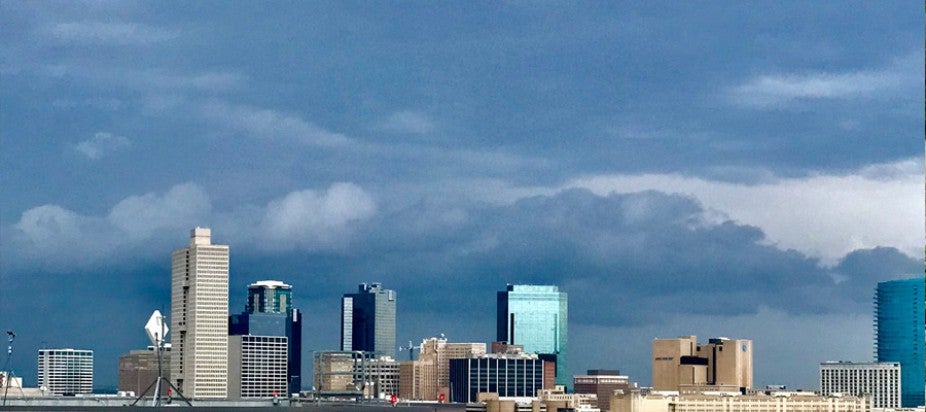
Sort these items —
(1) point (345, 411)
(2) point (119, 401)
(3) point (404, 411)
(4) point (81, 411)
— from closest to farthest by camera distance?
(4) point (81, 411) → (1) point (345, 411) → (3) point (404, 411) → (2) point (119, 401)

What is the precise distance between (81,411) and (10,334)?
43.0m

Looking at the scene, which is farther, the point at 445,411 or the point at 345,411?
the point at 445,411

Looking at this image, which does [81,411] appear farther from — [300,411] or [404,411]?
[404,411]

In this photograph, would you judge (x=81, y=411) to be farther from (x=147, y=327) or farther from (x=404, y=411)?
(x=404, y=411)

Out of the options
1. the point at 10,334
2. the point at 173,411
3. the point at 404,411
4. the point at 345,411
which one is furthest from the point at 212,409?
the point at 10,334

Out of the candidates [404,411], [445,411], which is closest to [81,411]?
[404,411]

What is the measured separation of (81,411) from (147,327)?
376 inches

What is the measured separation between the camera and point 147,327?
152 metres

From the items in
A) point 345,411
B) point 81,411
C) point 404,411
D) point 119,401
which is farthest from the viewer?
point 119,401

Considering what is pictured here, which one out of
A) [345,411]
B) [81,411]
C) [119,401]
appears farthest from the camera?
[119,401]

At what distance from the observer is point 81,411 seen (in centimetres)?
14762

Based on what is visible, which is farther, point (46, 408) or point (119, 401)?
point (119, 401)

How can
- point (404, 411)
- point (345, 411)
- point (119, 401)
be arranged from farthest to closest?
point (119, 401)
point (404, 411)
point (345, 411)

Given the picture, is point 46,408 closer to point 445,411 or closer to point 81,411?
point 81,411
